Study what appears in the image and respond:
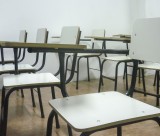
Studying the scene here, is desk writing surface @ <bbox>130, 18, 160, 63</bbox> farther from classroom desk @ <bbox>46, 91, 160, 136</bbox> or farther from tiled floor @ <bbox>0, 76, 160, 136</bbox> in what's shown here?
tiled floor @ <bbox>0, 76, 160, 136</bbox>

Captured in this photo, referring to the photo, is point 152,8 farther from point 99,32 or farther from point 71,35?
point 71,35

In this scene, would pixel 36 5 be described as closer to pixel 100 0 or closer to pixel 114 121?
pixel 100 0

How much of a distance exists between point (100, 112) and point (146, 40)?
55 cm

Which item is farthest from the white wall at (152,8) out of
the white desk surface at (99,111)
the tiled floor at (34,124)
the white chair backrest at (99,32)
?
the white desk surface at (99,111)

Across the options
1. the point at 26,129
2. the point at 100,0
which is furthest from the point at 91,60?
the point at 26,129

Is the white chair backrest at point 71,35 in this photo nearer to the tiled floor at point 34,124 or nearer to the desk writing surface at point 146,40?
the desk writing surface at point 146,40

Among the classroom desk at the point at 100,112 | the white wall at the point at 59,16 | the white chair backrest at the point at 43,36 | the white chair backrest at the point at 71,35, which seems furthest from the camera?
the white wall at the point at 59,16

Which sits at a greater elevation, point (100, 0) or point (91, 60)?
point (100, 0)

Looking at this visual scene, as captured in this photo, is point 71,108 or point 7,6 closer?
point 71,108

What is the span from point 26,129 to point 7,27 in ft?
6.10

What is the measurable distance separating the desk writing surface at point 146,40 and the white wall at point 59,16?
241cm

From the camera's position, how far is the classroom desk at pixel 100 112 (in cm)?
80

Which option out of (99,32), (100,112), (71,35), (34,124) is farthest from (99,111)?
(99,32)

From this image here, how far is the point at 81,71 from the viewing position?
3957 mm
